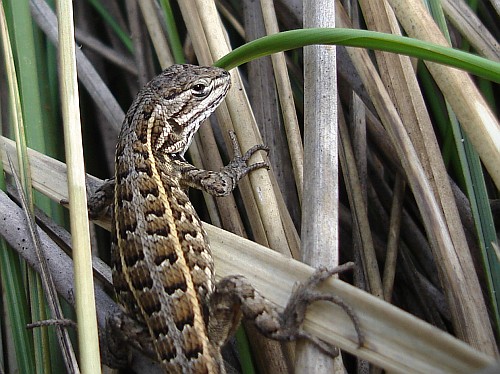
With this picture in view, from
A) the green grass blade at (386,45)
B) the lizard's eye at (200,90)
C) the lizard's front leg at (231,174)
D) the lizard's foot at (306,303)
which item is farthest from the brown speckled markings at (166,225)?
the green grass blade at (386,45)

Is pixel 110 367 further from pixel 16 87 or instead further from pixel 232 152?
pixel 16 87

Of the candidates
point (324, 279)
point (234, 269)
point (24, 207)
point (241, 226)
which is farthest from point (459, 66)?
point (24, 207)

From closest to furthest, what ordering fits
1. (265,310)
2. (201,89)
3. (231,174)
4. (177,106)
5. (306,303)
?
(306,303), (265,310), (231,174), (201,89), (177,106)

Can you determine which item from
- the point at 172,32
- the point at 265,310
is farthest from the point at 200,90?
the point at 265,310

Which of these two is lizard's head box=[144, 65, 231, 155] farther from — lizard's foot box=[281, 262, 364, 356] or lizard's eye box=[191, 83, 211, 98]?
lizard's foot box=[281, 262, 364, 356]

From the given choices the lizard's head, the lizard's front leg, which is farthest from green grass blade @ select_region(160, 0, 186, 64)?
Answer: the lizard's front leg

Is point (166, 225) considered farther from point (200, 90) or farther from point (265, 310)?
point (200, 90)
